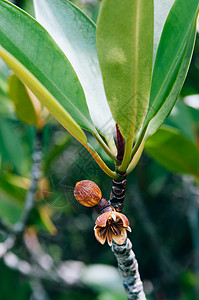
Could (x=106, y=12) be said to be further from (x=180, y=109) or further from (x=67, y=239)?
(x=67, y=239)

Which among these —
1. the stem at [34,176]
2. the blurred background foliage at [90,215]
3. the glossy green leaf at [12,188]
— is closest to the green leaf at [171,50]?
the blurred background foliage at [90,215]

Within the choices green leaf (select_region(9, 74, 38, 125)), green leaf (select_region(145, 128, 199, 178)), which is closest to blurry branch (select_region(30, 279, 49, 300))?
green leaf (select_region(9, 74, 38, 125))

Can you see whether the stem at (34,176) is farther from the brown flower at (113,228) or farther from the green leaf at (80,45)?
the brown flower at (113,228)

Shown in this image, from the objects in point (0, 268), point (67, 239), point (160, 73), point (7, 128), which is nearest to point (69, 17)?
point (160, 73)

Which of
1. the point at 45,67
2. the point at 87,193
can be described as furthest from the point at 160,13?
the point at 87,193

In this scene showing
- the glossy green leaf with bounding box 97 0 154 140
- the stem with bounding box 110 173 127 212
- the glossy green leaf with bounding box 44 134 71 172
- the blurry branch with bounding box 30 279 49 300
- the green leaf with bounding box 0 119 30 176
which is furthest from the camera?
the blurry branch with bounding box 30 279 49 300

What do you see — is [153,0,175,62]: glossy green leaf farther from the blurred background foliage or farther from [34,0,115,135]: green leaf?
the blurred background foliage
